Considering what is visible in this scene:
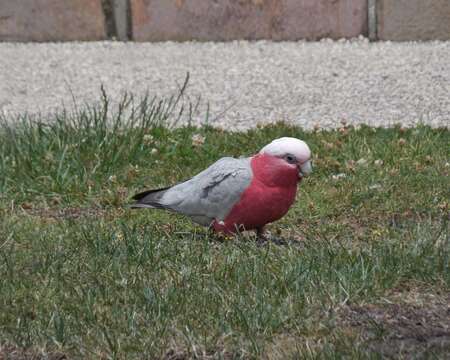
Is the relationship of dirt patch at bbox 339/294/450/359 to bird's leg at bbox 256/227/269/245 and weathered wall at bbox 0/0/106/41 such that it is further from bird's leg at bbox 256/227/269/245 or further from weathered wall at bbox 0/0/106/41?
weathered wall at bbox 0/0/106/41

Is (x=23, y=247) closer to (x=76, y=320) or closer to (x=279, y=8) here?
(x=76, y=320)

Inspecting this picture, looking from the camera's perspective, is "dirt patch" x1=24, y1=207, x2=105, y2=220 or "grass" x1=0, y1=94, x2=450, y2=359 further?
"dirt patch" x1=24, y1=207, x2=105, y2=220

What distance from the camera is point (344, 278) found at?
3.73m

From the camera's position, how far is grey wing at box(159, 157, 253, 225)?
14.4 ft

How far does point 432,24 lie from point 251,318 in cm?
559

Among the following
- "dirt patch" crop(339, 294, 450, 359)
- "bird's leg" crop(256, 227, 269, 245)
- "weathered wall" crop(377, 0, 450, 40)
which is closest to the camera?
"dirt patch" crop(339, 294, 450, 359)

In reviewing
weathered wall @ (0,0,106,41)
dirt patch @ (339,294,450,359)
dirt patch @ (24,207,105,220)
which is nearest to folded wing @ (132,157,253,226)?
dirt patch @ (24,207,105,220)

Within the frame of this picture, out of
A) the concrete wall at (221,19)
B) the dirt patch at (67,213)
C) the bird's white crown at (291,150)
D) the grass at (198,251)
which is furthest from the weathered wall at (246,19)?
the bird's white crown at (291,150)

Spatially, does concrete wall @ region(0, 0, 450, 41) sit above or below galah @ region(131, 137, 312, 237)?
above

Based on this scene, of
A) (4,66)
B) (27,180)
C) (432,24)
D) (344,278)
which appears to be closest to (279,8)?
(432,24)

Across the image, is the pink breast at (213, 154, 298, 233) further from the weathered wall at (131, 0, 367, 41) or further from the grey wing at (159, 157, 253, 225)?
the weathered wall at (131, 0, 367, 41)

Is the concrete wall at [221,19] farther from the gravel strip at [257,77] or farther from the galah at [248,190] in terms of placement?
the galah at [248,190]

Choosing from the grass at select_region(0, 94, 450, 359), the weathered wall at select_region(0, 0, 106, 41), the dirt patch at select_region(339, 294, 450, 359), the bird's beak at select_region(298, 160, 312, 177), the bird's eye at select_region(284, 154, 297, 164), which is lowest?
the dirt patch at select_region(339, 294, 450, 359)

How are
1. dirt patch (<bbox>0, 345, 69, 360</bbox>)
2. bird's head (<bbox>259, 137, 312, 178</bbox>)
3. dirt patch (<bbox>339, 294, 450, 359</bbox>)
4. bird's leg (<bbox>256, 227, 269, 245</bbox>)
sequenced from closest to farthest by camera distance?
dirt patch (<bbox>339, 294, 450, 359</bbox>) < dirt patch (<bbox>0, 345, 69, 360</bbox>) < bird's head (<bbox>259, 137, 312, 178</bbox>) < bird's leg (<bbox>256, 227, 269, 245</bbox>)
